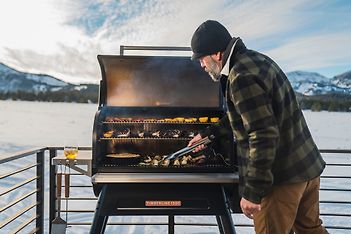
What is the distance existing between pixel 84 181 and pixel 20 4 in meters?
7.98

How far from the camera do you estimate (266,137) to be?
1520 millimetres

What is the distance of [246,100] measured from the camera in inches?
61.0

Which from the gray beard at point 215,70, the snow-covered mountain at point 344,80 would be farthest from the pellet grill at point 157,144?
the snow-covered mountain at point 344,80

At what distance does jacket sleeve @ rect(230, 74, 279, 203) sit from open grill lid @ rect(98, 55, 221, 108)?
127cm

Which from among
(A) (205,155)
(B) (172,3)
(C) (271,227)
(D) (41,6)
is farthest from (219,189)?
(D) (41,6)

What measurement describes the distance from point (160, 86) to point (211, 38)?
47.8 inches

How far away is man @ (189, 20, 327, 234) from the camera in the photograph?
1542 mm

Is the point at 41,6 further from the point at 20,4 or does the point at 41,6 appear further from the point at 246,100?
the point at 246,100

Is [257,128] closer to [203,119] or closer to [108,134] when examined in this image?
[203,119]

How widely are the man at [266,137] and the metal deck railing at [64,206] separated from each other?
137 centimetres

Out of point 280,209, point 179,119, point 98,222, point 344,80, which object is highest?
point 344,80

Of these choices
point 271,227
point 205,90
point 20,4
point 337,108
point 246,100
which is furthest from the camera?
point 337,108

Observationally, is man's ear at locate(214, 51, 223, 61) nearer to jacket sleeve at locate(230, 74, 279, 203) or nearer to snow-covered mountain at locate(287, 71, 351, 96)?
jacket sleeve at locate(230, 74, 279, 203)

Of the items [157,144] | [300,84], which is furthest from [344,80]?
[157,144]
